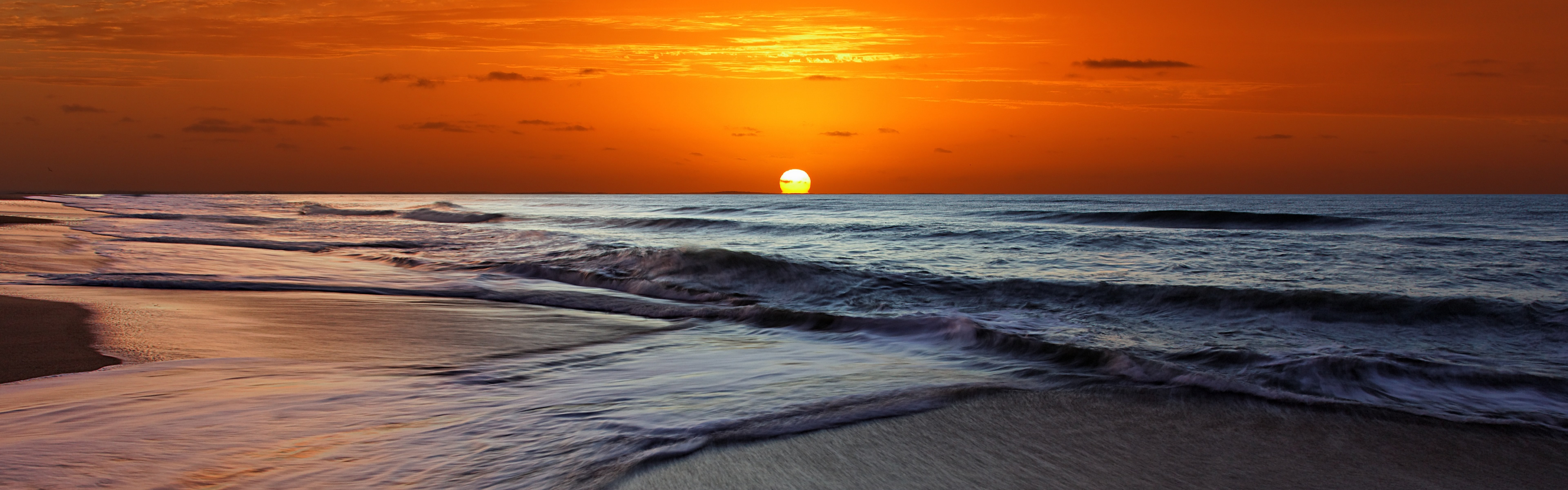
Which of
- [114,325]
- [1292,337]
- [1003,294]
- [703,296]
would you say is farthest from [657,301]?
[1292,337]

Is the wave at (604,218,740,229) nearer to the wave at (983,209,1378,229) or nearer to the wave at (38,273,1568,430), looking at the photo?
the wave at (983,209,1378,229)

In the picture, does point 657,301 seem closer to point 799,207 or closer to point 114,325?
point 114,325

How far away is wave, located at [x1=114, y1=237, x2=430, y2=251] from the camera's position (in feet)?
47.2

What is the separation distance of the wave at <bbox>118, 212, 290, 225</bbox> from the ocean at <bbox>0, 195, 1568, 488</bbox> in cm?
807

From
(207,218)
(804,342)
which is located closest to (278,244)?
(804,342)

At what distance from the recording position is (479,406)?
3787 millimetres

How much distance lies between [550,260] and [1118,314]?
8792 mm

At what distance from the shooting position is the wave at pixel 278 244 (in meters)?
14.4

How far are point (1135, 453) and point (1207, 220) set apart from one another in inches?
1105

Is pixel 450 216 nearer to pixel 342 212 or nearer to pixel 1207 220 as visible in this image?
pixel 342 212

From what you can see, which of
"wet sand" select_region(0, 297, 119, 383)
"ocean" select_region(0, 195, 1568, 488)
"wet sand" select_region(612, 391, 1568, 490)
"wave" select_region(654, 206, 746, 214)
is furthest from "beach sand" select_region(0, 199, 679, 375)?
"wave" select_region(654, 206, 746, 214)

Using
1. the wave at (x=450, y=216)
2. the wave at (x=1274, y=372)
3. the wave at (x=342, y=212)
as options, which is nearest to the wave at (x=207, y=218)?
the wave at (x=342, y=212)

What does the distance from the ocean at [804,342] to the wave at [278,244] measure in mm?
133

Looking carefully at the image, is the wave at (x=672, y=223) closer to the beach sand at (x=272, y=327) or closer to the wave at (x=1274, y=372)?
the beach sand at (x=272, y=327)
